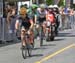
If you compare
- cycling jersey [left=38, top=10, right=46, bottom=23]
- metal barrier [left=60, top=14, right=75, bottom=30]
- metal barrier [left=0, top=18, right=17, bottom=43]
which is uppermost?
cycling jersey [left=38, top=10, right=46, bottom=23]

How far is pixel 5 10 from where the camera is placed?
2325cm

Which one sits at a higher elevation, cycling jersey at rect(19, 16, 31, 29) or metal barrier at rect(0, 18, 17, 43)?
cycling jersey at rect(19, 16, 31, 29)

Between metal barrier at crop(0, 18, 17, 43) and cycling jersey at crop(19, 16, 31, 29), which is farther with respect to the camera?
metal barrier at crop(0, 18, 17, 43)

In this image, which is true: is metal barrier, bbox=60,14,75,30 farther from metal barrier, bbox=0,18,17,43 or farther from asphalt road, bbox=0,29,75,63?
asphalt road, bbox=0,29,75,63

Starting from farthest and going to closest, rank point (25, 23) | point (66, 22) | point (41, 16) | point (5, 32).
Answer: point (66, 22) < point (5, 32) < point (41, 16) < point (25, 23)

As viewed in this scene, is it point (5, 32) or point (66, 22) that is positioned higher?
point (5, 32)

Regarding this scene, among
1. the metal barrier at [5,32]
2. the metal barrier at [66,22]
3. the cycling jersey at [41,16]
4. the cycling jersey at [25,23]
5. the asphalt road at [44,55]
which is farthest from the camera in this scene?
the metal barrier at [66,22]

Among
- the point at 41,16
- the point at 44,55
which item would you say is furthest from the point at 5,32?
the point at 44,55

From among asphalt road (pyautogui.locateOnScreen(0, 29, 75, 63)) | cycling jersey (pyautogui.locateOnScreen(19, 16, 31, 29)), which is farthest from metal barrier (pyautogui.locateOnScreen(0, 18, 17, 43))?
cycling jersey (pyautogui.locateOnScreen(19, 16, 31, 29))

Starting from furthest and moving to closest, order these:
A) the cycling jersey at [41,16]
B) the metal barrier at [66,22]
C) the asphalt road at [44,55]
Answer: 1. the metal barrier at [66,22]
2. the cycling jersey at [41,16]
3. the asphalt road at [44,55]

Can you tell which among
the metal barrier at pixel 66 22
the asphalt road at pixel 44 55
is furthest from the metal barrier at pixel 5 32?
the metal barrier at pixel 66 22

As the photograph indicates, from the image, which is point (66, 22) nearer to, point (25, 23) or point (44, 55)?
point (44, 55)

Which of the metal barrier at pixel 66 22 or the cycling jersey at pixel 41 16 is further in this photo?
the metal barrier at pixel 66 22

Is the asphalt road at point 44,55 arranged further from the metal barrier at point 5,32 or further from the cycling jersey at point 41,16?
the metal barrier at point 5,32
